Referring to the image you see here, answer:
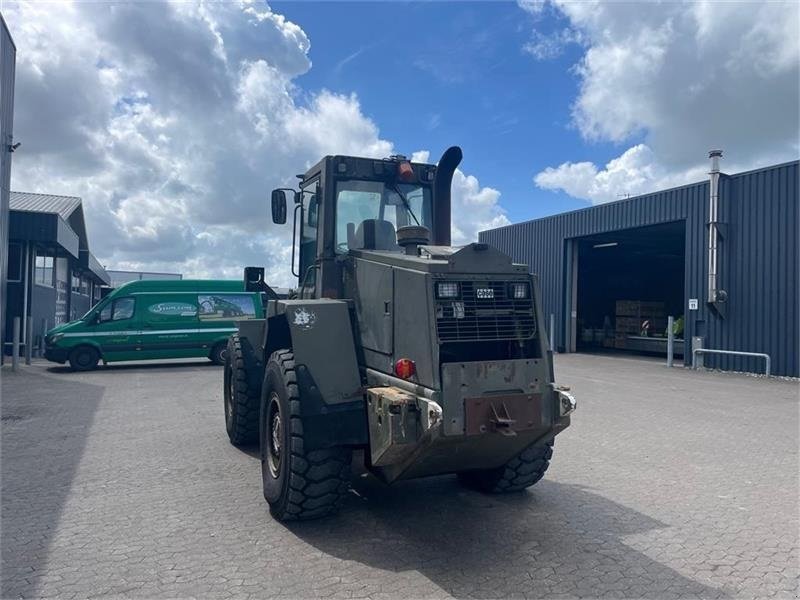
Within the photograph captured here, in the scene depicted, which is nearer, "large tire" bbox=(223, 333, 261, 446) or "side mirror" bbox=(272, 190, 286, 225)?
"side mirror" bbox=(272, 190, 286, 225)

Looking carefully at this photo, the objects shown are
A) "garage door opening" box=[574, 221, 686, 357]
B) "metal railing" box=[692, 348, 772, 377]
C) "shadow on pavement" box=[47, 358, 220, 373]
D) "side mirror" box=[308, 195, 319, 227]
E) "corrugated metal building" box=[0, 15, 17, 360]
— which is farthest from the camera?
"garage door opening" box=[574, 221, 686, 357]

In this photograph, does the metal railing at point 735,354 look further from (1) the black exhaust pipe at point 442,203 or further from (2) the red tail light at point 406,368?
(2) the red tail light at point 406,368

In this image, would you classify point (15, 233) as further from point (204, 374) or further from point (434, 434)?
point (434, 434)

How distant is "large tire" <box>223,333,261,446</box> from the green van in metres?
9.94

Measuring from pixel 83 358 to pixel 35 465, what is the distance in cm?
1031

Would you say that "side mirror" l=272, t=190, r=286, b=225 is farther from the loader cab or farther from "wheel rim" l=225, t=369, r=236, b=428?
"wheel rim" l=225, t=369, r=236, b=428

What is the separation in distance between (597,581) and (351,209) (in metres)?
3.61

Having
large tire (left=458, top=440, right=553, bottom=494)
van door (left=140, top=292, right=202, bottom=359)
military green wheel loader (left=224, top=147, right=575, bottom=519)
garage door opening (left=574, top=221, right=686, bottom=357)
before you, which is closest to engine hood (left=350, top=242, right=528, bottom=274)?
military green wheel loader (left=224, top=147, right=575, bottom=519)

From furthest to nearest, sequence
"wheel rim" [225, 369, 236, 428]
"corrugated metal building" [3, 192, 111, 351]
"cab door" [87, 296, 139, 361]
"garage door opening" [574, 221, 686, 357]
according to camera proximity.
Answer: "garage door opening" [574, 221, 686, 357] → "corrugated metal building" [3, 192, 111, 351] → "cab door" [87, 296, 139, 361] → "wheel rim" [225, 369, 236, 428]

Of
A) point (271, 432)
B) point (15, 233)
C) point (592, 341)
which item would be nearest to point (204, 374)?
point (15, 233)

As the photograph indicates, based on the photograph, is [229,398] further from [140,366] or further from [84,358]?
[140,366]

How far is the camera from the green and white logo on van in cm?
1630

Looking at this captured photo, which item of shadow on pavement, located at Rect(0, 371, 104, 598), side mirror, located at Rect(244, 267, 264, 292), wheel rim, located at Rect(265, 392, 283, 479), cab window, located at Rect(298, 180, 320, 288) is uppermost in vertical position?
cab window, located at Rect(298, 180, 320, 288)

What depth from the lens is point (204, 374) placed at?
15250mm
